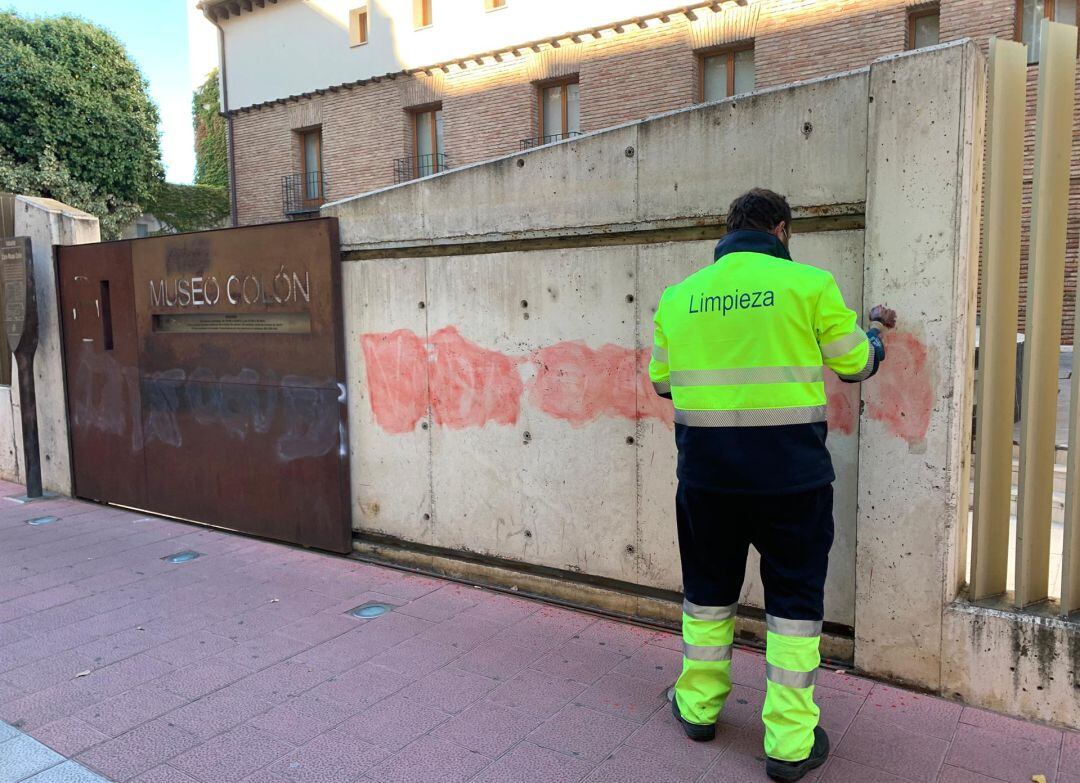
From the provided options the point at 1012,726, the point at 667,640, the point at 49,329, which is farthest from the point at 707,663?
the point at 49,329

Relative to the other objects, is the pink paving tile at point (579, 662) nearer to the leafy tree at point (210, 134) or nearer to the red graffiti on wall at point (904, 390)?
the red graffiti on wall at point (904, 390)

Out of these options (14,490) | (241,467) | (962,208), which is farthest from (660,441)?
(14,490)

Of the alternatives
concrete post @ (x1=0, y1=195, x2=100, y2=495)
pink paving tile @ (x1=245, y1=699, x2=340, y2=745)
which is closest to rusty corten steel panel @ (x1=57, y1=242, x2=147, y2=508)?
concrete post @ (x1=0, y1=195, x2=100, y2=495)

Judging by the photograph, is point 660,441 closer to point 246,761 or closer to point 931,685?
point 931,685

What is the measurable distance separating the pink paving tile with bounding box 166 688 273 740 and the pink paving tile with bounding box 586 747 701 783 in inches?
59.5

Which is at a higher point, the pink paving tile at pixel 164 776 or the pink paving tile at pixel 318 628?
the pink paving tile at pixel 164 776

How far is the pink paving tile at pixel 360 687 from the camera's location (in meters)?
3.55

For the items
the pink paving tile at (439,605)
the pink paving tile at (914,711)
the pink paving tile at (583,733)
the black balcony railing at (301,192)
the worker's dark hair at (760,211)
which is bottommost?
the pink paving tile at (439,605)

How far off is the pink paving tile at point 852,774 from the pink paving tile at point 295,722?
1.93 m

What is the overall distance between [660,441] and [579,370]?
61cm

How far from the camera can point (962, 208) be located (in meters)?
3.23

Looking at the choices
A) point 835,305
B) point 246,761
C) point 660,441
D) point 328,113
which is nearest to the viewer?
point 835,305

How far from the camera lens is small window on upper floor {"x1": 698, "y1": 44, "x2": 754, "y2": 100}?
15.4m

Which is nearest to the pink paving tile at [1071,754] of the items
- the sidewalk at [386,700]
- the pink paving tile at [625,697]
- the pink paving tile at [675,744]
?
the sidewalk at [386,700]
